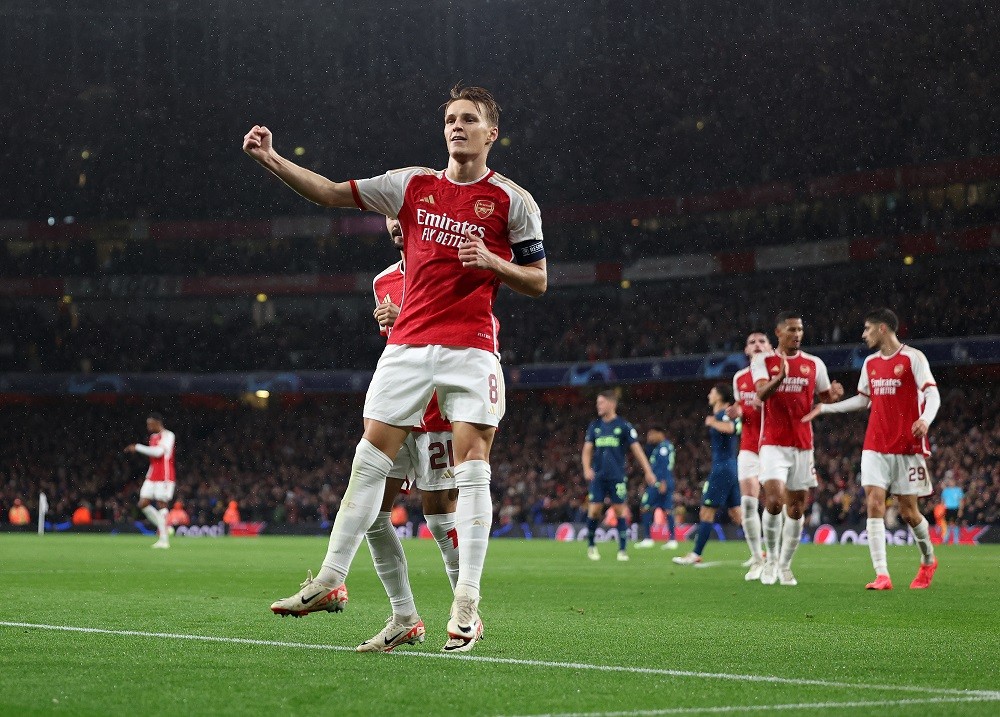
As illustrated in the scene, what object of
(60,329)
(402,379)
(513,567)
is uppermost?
(60,329)

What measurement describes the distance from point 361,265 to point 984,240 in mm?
23049

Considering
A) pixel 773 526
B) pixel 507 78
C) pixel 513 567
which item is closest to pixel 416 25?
pixel 507 78

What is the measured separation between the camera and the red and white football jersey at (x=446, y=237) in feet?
18.8

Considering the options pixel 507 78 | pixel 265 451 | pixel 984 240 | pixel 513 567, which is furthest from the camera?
pixel 265 451

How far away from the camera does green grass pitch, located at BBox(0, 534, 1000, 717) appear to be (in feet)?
14.7

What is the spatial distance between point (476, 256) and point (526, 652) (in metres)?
1.90

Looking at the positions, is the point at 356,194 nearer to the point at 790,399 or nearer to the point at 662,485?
the point at 790,399

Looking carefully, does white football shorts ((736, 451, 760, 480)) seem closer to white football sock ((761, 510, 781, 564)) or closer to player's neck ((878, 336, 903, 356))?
white football sock ((761, 510, 781, 564))

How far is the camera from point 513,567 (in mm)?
16062

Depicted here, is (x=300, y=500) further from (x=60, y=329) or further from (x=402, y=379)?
(x=402, y=379)

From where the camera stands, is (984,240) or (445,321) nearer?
(445,321)

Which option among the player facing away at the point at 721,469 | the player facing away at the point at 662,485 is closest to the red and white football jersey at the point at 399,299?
the player facing away at the point at 721,469

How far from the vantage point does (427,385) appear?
565 centimetres

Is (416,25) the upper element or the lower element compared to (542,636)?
upper
